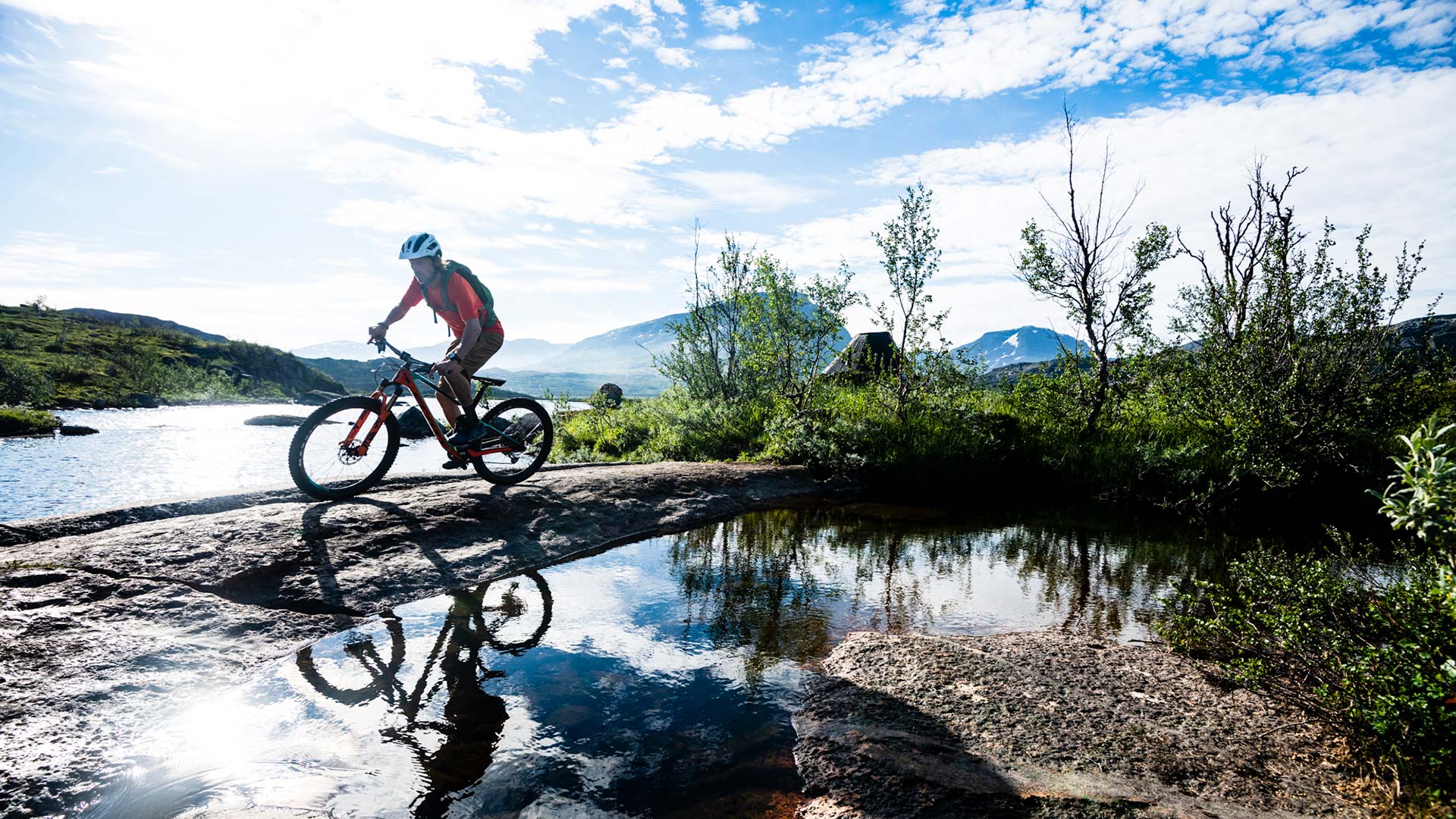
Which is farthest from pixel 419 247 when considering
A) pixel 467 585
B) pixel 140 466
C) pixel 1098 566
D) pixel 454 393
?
pixel 140 466

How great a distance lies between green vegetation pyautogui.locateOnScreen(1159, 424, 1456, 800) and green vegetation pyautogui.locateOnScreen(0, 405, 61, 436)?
42.2 meters

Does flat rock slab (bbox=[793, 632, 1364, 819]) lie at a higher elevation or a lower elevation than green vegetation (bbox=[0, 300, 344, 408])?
lower

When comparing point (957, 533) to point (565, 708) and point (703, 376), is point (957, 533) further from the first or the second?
point (703, 376)

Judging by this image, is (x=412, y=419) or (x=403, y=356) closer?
(x=403, y=356)

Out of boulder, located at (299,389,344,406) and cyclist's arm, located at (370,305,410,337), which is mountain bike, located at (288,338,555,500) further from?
boulder, located at (299,389,344,406)

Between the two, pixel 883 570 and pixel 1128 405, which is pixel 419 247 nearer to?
pixel 883 570

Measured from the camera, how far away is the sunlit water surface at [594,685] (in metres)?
2.77

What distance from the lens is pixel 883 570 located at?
662 centimetres

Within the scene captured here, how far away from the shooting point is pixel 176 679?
11.6 ft

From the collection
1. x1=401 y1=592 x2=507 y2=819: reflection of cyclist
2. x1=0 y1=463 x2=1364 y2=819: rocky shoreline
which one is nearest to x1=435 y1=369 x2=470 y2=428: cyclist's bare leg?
x1=0 y1=463 x2=1364 y2=819: rocky shoreline

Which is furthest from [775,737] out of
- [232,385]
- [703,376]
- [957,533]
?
[232,385]

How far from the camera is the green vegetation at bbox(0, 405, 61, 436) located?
96.2ft

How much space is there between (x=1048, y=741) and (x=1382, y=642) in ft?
5.92

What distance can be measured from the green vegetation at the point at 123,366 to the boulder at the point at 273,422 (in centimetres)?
1685
